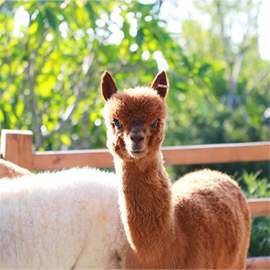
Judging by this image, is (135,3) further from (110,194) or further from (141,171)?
(141,171)

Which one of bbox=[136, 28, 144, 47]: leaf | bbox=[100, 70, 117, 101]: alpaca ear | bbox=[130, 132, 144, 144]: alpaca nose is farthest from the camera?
bbox=[136, 28, 144, 47]: leaf

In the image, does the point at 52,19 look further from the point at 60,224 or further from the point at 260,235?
the point at 260,235

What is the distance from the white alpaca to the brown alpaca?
38 cm

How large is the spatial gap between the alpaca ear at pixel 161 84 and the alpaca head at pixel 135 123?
10 centimetres

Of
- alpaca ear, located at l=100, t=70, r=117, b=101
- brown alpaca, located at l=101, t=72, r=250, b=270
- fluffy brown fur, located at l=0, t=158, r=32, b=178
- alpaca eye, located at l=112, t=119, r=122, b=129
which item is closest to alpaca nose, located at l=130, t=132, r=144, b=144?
brown alpaca, located at l=101, t=72, r=250, b=270

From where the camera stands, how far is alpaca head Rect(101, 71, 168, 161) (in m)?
1.93

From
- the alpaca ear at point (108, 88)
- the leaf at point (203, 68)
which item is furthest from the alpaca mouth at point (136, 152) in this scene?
the leaf at point (203, 68)

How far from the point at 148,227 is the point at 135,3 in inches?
118

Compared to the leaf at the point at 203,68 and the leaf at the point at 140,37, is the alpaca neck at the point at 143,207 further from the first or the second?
the leaf at the point at 203,68

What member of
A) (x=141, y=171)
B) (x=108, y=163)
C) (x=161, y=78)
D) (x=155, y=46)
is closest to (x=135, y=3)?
(x=155, y=46)

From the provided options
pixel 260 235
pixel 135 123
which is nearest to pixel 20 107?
pixel 260 235

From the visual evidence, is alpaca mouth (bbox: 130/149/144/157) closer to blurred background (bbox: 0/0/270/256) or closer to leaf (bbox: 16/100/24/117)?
blurred background (bbox: 0/0/270/256)

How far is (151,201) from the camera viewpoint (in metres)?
2.08

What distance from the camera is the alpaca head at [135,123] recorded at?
1927 mm
